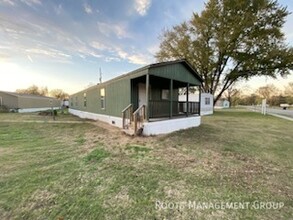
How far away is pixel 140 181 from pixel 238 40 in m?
23.5

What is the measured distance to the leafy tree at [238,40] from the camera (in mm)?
20219

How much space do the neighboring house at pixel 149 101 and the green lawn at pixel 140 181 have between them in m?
2.12

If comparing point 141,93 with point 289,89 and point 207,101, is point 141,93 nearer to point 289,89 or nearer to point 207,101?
point 207,101

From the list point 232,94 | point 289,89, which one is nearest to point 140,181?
point 232,94

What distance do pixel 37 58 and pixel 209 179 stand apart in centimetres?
1796

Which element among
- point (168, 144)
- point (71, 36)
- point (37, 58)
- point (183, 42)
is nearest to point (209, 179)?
point (168, 144)

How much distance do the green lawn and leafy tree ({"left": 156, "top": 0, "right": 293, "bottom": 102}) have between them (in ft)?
62.3

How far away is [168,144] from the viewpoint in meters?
6.58

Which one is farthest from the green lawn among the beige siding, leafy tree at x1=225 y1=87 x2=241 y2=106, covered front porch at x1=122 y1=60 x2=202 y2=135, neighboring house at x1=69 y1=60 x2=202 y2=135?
leafy tree at x1=225 y1=87 x2=241 y2=106

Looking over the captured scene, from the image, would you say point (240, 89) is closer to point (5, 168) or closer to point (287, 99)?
point (287, 99)

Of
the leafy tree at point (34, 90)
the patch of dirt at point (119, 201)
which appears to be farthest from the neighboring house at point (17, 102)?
the patch of dirt at point (119, 201)

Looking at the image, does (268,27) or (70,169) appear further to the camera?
(268,27)

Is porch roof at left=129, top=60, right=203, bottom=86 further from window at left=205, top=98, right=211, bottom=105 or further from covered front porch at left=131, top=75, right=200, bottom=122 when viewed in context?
window at left=205, top=98, right=211, bottom=105

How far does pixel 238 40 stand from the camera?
69.7ft
